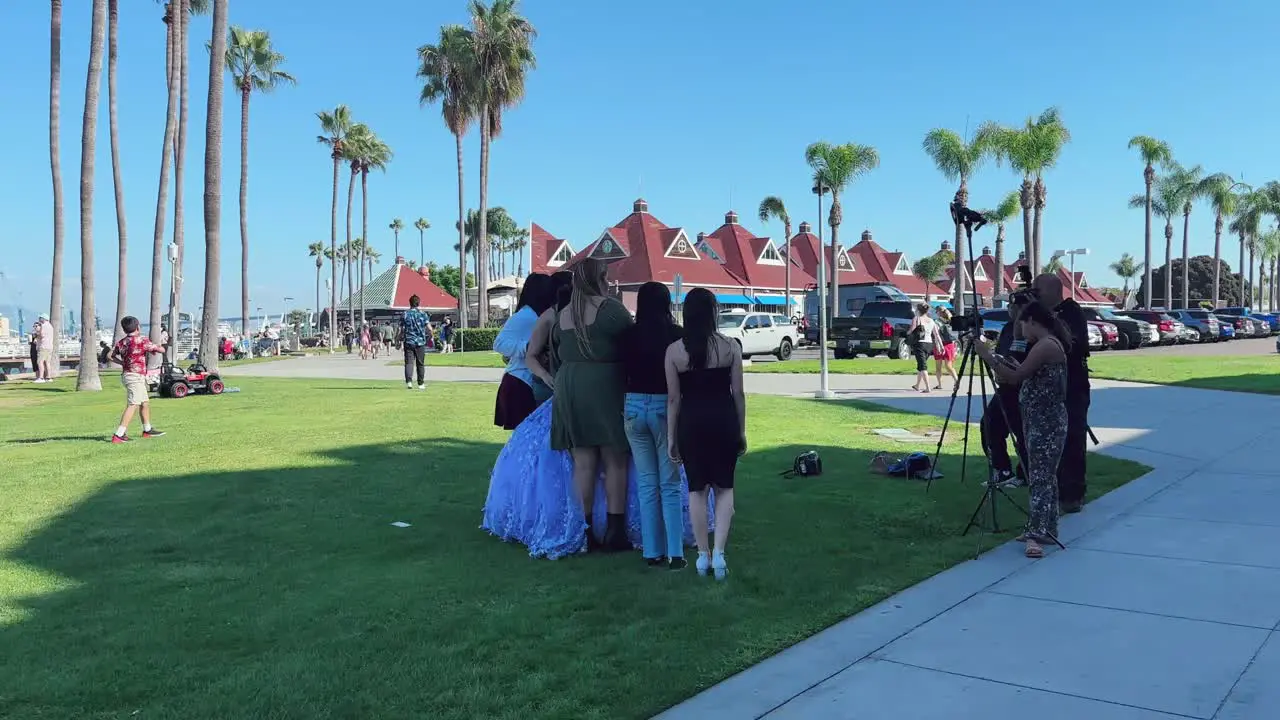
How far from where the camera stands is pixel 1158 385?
18891 mm

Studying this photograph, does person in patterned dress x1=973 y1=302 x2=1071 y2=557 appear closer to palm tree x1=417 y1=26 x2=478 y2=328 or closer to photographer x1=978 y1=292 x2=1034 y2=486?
photographer x1=978 y1=292 x2=1034 y2=486

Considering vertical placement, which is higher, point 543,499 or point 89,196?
point 89,196

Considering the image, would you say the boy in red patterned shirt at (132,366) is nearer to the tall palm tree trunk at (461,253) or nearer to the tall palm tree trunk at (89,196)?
the tall palm tree trunk at (89,196)

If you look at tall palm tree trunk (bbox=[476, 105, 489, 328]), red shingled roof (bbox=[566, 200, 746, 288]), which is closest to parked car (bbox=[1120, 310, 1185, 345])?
red shingled roof (bbox=[566, 200, 746, 288])

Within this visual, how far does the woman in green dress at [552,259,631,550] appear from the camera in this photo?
5715 mm

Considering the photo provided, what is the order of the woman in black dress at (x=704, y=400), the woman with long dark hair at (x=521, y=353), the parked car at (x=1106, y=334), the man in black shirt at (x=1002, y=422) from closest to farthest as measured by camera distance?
1. the woman in black dress at (x=704, y=400)
2. the woman with long dark hair at (x=521, y=353)
3. the man in black shirt at (x=1002, y=422)
4. the parked car at (x=1106, y=334)

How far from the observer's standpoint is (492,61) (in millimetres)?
46125

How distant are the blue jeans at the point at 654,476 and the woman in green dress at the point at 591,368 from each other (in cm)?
15

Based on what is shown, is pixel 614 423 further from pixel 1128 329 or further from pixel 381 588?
pixel 1128 329

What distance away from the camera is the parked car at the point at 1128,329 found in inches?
1572

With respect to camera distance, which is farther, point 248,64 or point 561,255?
point 561,255

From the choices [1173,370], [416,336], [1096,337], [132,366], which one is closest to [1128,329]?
[1096,337]

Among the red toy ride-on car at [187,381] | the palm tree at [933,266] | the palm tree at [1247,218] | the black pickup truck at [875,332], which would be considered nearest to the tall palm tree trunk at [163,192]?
the red toy ride-on car at [187,381]

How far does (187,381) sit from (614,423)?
1678cm
